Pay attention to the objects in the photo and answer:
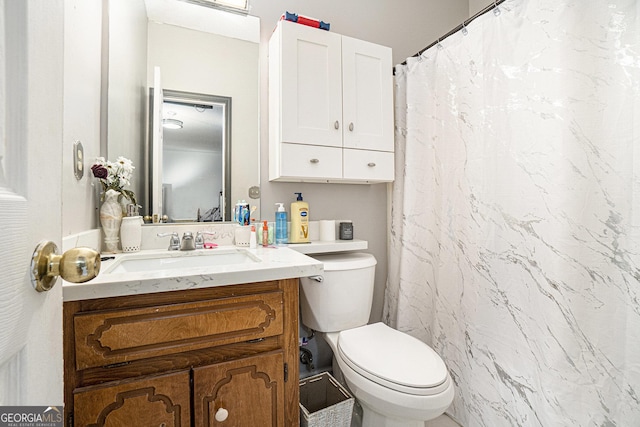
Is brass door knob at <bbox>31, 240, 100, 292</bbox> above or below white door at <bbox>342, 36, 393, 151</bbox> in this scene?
below

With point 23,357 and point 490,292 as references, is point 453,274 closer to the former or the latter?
point 490,292

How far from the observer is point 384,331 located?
1358mm

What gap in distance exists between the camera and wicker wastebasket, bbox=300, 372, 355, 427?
117 centimetres

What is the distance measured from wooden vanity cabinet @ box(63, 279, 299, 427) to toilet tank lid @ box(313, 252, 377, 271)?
0.45 metres

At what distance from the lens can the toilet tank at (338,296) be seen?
1.39 meters

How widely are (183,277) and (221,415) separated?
437 millimetres

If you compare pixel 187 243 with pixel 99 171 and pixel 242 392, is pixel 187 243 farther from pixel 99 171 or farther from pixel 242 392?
pixel 242 392

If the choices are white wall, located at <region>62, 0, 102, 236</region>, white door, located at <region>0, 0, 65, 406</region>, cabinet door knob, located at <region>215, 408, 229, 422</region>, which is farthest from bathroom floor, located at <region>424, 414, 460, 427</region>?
white wall, located at <region>62, 0, 102, 236</region>

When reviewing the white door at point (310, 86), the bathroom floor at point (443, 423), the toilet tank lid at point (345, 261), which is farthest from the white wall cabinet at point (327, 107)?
the bathroom floor at point (443, 423)

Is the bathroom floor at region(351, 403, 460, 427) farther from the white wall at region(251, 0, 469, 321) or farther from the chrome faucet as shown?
the chrome faucet

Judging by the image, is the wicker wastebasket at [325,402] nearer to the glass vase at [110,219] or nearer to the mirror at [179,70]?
the mirror at [179,70]

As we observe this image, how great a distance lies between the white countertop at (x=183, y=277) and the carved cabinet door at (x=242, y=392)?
10.2 inches

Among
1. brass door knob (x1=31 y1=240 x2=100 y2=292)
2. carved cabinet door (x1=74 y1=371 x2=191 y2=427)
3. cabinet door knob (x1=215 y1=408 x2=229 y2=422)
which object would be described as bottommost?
cabinet door knob (x1=215 y1=408 x2=229 y2=422)

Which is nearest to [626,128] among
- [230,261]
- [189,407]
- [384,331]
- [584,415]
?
[584,415]
